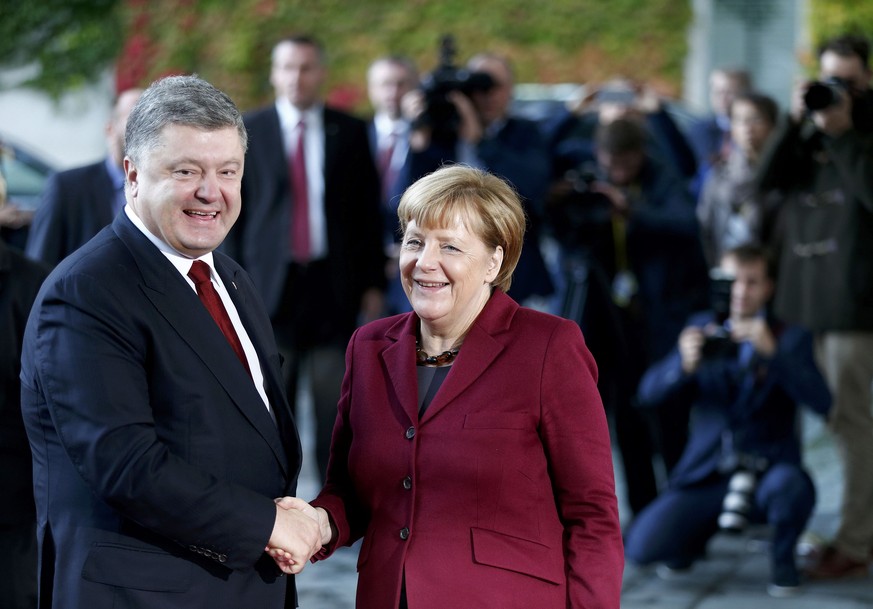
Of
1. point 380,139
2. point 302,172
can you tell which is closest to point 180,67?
point 380,139

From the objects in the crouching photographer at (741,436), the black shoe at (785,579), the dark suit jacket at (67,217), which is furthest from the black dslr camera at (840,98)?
the dark suit jacket at (67,217)

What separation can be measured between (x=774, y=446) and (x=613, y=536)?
293cm

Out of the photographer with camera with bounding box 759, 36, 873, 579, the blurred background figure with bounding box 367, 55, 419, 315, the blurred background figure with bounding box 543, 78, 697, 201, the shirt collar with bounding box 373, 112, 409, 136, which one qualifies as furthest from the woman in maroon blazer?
the shirt collar with bounding box 373, 112, 409, 136

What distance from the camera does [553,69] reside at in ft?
59.1

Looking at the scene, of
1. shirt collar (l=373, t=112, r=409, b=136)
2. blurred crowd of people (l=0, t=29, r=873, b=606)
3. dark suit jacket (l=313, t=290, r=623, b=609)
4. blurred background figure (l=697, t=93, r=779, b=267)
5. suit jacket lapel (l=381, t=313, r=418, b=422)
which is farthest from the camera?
shirt collar (l=373, t=112, r=409, b=136)

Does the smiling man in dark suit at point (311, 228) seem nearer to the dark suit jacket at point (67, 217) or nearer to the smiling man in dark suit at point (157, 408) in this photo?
the dark suit jacket at point (67, 217)

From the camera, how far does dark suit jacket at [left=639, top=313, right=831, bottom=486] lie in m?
5.69

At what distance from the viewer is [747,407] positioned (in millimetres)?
5719

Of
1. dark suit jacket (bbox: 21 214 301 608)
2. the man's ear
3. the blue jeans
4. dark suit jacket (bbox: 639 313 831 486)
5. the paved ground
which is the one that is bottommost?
the paved ground

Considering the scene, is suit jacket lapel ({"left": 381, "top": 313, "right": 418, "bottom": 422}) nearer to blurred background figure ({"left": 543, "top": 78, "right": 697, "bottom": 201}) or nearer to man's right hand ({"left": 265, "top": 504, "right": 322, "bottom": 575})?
man's right hand ({"left": 265, "top": 504, "right": 322, "bottom": 575})

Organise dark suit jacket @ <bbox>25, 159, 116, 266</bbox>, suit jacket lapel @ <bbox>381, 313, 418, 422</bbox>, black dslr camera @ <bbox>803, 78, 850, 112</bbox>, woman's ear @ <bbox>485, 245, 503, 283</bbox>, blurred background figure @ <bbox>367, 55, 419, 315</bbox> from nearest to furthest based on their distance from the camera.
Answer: suit jacket lapel @ <bbox>381, 313, 418, 422</bbox> → woman's ear @ <bbox>485, 245, 503, 283</bbox> → dark suit jacket @ <bbox>25, 159, 116, 266</bbox> → black dslr camera @ <bbox>803, 78, 850, 112</bbox> → blurred background figure @ <bbox>367, 55, 419, 315</bbox>

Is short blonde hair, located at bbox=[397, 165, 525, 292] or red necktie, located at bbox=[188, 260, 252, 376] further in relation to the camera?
short blonde hair, located at bbox=[397, 165, 525, 292]

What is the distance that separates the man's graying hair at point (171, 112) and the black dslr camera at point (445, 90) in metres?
3.76

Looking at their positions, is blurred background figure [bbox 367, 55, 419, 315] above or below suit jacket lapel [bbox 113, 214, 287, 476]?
above
